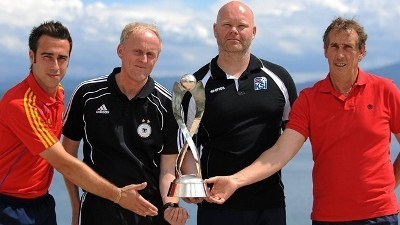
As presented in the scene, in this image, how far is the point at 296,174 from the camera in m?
28.4

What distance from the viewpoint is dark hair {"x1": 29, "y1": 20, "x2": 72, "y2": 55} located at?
4148 millimetres


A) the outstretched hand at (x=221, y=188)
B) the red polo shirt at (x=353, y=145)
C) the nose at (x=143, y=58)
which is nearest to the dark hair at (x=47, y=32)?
the nose at (x=143, y=58)

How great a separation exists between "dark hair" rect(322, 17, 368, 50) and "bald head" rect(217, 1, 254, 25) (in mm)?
581

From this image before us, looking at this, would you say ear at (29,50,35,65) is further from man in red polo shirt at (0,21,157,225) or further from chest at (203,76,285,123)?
chest at (203,76,285,123)

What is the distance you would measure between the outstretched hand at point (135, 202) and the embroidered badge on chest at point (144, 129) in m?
0.35

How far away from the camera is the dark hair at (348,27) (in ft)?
14.0

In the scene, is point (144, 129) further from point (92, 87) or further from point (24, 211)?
point (24, 211)

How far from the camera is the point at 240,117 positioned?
4.65 meters

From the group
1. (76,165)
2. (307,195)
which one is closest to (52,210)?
(76,165)

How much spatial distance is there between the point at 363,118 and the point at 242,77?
2.82 ft

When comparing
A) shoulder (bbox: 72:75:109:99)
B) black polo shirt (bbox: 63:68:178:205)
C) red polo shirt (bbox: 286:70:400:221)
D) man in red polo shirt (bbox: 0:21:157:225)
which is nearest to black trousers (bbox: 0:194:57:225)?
man in red polo shirt (bbox: 0:21:157:225)

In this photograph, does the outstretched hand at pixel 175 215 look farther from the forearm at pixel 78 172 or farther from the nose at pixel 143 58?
the nose at pixel 143 58

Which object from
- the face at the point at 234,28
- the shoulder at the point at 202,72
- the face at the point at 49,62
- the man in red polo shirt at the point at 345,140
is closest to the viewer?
the face at the point at 49,62

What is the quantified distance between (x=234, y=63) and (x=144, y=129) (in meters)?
0.80
